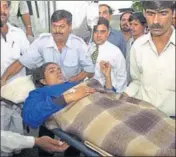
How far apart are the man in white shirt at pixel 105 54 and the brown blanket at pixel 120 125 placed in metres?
0.10

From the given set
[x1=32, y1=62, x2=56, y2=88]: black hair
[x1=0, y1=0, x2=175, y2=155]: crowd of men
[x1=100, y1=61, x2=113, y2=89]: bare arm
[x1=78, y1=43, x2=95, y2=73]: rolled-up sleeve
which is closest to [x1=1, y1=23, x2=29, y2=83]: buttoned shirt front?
[x1=0, y1=0, x2=175, y2=155]: crowd of men

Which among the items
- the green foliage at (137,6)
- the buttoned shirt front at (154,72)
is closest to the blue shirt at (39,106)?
the buttoned shirt front at (154,72)

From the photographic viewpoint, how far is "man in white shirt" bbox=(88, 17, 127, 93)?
167 cm

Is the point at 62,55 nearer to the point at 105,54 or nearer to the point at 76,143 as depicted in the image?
the point at 105,54

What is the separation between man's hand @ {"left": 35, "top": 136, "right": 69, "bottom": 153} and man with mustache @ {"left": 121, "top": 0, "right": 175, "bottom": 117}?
39 cm

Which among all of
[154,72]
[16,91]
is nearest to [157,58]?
[154,72]

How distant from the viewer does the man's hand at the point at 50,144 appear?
5.32 ft

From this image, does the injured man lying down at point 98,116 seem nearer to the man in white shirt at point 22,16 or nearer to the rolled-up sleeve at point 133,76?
the rolled-up sleeve at point 133,76

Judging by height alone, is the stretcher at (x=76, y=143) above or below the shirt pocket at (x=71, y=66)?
below

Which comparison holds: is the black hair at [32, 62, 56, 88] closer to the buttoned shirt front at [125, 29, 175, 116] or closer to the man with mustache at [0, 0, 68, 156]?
the man with mustache at [0, 0, 68, 156]

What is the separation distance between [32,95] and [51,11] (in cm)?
37

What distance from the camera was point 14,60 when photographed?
1682 millimetres

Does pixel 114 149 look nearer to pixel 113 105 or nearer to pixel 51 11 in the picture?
pixel 113 105

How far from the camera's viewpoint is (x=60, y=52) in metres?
1.70
